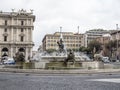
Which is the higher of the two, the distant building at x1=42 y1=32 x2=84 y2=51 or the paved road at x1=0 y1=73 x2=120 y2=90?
the distant building at x1=42 y1=32 x2=84 y2=51

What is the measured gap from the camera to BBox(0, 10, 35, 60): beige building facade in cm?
10769

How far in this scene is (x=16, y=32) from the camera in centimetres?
10950

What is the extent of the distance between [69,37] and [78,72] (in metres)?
168

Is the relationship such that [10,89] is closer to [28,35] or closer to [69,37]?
[28,35]

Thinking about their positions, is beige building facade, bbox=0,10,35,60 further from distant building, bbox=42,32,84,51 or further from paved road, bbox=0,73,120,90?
paved road, bbox=0,73,120,90

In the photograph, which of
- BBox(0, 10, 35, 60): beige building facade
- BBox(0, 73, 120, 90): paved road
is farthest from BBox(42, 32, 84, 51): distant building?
BBox(0, 73, 120, 90): paved road

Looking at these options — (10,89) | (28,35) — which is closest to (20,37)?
(28,35)

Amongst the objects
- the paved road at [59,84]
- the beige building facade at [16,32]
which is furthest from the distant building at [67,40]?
the paved road at [59,84]

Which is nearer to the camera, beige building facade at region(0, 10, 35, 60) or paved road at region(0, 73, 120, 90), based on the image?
paved road at region(0, 73, 120, 90)

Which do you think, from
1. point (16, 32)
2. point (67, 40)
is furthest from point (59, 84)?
point (67, 40)

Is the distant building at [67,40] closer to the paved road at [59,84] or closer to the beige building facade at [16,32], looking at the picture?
the beige building facade at [16,32]

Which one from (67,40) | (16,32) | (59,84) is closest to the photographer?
(59,84)

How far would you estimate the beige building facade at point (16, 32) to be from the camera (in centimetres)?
10769

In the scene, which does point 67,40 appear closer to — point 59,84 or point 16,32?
point 16,32
